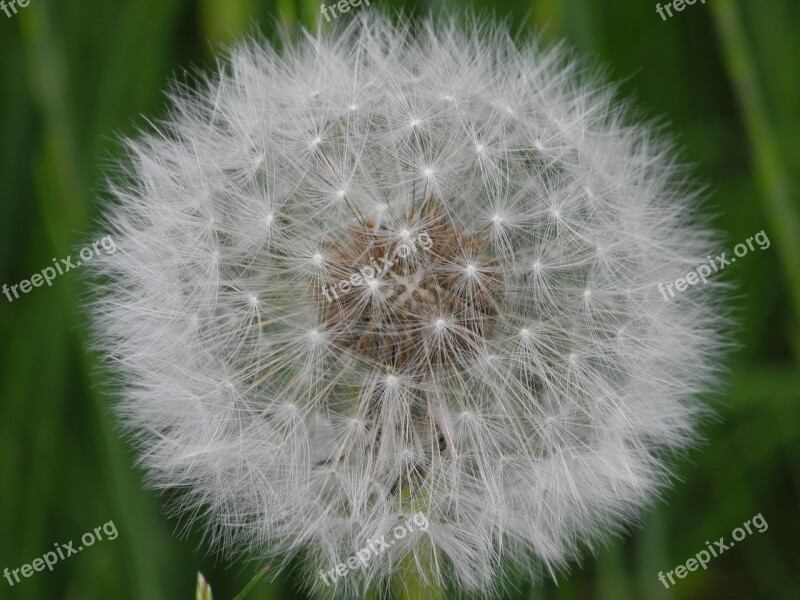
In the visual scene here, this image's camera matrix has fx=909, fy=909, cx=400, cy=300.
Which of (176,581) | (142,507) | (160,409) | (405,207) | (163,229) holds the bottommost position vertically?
(176,581)

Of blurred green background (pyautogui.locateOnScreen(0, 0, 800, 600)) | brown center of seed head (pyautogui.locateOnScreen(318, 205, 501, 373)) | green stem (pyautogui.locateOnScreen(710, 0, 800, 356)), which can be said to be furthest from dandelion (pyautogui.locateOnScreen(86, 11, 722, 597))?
green stem (pyautogui.locateOnScreen(710, 0, 800, 356))

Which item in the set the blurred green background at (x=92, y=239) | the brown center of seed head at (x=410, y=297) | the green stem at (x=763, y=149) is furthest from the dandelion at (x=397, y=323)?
the green stem at (x=763, y=149)

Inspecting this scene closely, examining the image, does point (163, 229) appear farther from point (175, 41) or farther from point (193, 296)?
point (175, 41)

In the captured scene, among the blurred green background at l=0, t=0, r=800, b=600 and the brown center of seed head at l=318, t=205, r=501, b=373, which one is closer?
the brown center of seed head at l=318, t=205, r=501, b=373

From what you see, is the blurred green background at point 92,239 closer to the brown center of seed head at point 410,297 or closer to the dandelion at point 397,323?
the dandelion at point 397,323

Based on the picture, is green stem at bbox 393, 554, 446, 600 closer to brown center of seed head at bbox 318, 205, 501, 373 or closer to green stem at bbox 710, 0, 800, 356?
brown center of seed head at bbox 318, 205, 501, 373

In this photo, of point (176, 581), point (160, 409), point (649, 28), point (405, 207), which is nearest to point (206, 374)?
point (160, 409)

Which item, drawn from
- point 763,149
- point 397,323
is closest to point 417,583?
point 397,323
